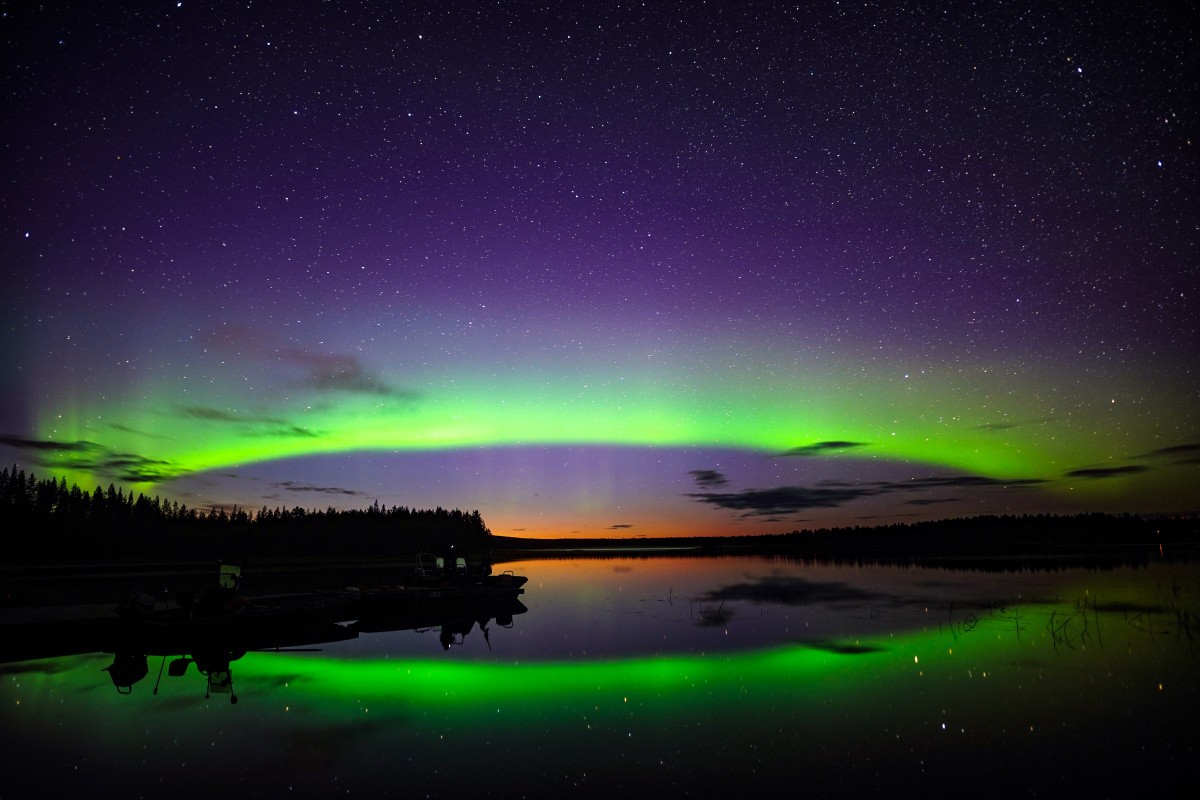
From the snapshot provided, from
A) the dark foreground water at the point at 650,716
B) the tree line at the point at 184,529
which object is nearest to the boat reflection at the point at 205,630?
the dark foreground water at the point at 650,716

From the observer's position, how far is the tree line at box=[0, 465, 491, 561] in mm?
92438

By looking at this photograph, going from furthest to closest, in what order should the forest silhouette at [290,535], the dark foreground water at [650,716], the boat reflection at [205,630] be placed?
the forest silhouette at [290,535], the boat reflection at [205,630], the dark foreground water at [650,716]

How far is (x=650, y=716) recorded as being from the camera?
13531 millimetres

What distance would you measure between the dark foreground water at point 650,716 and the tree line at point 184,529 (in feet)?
305

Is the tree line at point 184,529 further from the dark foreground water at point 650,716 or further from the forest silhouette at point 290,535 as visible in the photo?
the dark foreground water at point 650,716

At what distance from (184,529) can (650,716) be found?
129 meters

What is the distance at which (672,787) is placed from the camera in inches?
383

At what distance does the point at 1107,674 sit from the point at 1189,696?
222cm

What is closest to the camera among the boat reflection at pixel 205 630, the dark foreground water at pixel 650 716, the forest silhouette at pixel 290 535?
the dark foreground water at pixel 650 716

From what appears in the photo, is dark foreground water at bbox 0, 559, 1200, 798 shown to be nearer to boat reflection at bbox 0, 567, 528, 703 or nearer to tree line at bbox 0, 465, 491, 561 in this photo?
boat reflection at bbox 0, 567, 528, 703

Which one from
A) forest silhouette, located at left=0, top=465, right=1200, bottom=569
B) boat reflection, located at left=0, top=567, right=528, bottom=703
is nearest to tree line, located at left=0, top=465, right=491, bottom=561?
forest silhouette, located at left=0, top=465, right=1200, bottom=569

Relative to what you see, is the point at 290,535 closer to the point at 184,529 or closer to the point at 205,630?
the point at 184,529

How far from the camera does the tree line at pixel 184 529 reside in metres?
92.4

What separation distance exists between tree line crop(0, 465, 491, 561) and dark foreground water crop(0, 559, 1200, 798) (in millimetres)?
92947
